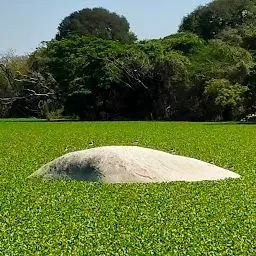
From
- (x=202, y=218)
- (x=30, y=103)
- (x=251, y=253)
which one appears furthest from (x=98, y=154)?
(x=30, y=103)

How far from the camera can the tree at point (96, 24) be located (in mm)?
51500

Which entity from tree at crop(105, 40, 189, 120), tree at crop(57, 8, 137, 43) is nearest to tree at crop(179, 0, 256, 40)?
tree at crop(57, 8, 137, 43)

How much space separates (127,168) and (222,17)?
35.3m

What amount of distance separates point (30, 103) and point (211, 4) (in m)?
15.7

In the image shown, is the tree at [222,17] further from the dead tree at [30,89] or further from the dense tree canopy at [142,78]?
the dead tree at [30,89]

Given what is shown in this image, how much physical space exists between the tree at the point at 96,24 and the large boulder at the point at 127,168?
42850 mm

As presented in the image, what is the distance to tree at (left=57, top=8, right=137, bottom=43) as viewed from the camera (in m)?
51.5

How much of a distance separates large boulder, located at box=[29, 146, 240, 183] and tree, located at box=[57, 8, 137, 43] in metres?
42.9

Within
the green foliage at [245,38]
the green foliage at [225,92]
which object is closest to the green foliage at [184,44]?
the green foliage at [245,38]

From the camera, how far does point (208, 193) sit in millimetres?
7102

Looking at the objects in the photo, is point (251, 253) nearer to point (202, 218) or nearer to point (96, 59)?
point (202, 218)

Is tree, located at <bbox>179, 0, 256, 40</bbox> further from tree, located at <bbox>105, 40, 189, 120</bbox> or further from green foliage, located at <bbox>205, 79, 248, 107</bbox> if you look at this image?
green foliage, located at <bbox>205, 79, 248, 107</bbox>

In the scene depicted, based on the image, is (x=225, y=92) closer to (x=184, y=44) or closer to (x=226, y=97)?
(x=226, y=97)

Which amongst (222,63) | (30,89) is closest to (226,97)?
(222,63)
